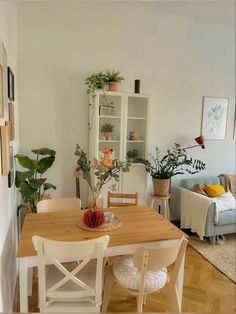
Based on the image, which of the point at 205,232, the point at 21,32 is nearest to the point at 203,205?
the point at 205,232

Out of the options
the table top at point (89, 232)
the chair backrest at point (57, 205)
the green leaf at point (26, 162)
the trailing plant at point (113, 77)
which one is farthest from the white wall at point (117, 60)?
the table top at point (89, 232)

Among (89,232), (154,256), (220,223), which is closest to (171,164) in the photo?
(220,223)

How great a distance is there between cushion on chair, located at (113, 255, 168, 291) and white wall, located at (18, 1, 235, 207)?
1.90m

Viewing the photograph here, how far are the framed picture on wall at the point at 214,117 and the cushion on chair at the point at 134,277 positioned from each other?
9.22 ft

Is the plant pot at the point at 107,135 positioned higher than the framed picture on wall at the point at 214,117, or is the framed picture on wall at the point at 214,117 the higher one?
the framed picture on wall at the point at 214,117

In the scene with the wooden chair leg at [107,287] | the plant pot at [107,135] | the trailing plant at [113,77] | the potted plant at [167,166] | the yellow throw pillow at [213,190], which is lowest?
the wooden chair leg at [107,287]

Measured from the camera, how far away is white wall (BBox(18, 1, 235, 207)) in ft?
10.6

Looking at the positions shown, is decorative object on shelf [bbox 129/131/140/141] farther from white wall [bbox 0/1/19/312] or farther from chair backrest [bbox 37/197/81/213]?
white wall [bbox 0/1/19/312]

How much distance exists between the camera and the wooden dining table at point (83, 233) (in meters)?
1.50

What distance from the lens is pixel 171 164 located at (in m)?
3.52

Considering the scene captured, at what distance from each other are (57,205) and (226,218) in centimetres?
218

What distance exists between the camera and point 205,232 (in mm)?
3184

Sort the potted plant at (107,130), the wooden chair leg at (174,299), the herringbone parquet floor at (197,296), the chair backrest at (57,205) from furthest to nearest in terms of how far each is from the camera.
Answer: the potted plant at (107,130)
the chair backrest at (57,205)
the herringbone parquet floor at (197,296)
the wooden chair leg at (174,299)

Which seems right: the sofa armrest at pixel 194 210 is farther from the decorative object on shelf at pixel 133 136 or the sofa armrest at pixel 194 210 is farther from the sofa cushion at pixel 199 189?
the decorative object on shelf at pixel 133 136
